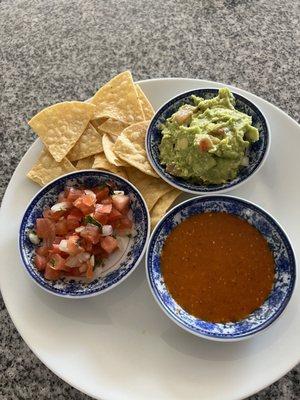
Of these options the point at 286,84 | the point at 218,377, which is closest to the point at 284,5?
the point at 286,84

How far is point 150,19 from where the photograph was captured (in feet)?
9.39

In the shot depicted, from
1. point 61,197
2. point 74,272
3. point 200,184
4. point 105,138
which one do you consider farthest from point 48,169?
point 200,184

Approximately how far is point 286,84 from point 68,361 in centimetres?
170

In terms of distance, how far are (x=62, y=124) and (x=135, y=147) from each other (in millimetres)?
350

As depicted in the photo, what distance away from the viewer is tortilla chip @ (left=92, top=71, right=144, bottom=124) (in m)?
2.21

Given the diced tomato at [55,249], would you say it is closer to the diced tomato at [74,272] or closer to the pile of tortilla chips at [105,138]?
the diced tomato at [74,272]

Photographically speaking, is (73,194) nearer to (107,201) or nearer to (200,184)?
(107,201)

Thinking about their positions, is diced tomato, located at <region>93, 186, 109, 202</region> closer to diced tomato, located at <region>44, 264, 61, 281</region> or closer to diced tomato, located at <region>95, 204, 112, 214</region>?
diced tomato, located at <region>95, 204, 112, 214</region>

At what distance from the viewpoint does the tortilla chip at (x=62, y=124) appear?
217cm

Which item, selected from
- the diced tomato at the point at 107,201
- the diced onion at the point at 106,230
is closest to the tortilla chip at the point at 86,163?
the diced tomato at the point at 107,201

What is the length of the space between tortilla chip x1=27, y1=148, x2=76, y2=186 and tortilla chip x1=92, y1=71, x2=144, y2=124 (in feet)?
0.88

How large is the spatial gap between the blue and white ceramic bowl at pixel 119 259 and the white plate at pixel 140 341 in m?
0.07

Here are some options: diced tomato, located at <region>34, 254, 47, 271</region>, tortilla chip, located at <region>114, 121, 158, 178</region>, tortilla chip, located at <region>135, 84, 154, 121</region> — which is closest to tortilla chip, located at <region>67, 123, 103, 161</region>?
tortilla chip, located at <region>114, 121, 158, 178</region>

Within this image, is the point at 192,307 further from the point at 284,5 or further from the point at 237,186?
the point at 284,5
